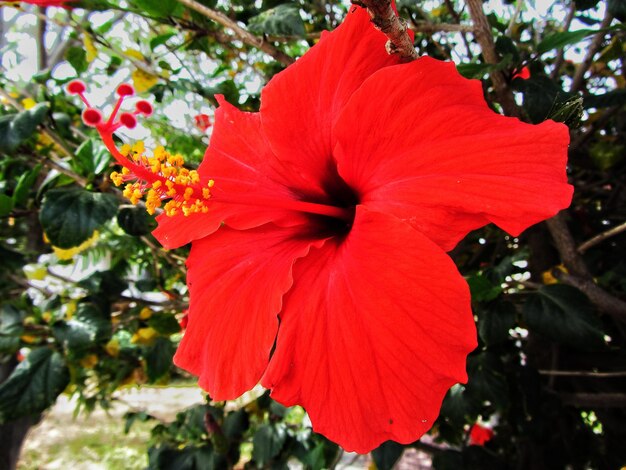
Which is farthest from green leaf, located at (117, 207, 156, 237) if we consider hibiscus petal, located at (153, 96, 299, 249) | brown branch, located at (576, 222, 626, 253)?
brown branch, located at (576, 222, 626, 253)

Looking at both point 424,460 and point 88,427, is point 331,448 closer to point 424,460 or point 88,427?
point 424,460

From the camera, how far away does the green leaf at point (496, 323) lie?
92 cm

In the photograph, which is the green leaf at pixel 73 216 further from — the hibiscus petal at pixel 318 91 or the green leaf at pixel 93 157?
the hibiscus petal at pixel 318 91

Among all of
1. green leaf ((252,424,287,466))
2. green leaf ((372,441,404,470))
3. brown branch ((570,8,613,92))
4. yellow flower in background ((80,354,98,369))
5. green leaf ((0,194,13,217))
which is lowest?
green leaf ((252,424,287,466))

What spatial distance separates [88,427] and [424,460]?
304 centimetres

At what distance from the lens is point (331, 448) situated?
4.42 feet

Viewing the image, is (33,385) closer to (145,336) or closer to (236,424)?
(145,336)

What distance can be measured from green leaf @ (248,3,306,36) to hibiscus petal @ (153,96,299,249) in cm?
22

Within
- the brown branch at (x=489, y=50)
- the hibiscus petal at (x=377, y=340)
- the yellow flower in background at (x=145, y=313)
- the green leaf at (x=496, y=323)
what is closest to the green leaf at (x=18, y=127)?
the yellow flower in background at (x=145, y=313)

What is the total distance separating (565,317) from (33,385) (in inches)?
46.8

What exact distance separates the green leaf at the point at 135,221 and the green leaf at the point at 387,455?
82cm

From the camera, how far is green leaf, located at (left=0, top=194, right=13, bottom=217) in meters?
1.01

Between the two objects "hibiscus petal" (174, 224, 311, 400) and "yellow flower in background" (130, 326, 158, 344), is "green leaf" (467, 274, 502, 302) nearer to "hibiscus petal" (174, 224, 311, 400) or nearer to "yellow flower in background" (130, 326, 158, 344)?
"hibiscus petal" (174, 224, 311, 400)

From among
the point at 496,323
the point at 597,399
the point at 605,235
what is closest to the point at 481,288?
the point at 496,323
